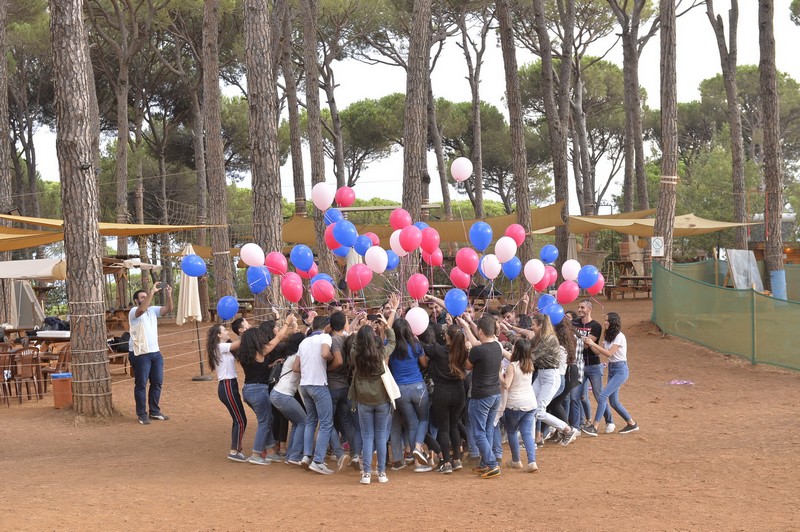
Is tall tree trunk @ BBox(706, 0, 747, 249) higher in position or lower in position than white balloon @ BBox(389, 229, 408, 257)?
higher

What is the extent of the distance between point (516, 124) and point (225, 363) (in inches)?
380

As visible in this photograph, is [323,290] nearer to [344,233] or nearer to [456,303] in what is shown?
[344,233]

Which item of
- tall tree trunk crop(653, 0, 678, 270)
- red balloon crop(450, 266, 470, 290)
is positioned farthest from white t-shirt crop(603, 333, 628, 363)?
tall tree trunk crop(653, 0, 678, 270)

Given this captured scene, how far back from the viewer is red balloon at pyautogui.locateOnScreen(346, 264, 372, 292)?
808cm

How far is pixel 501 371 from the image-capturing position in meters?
6.99

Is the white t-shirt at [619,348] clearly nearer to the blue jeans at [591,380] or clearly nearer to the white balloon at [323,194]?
the blue jeans at [591,380]

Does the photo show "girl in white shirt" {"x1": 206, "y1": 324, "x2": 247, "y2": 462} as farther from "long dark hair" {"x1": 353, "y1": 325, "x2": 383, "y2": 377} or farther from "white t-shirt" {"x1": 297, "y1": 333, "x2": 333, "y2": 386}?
"long dark hair" {"x1": 353, "y1": 325, "x2": 383, "y2": 377}

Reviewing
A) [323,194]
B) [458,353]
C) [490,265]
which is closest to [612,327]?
[490,265]

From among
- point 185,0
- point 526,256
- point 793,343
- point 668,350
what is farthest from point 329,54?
point 793,343

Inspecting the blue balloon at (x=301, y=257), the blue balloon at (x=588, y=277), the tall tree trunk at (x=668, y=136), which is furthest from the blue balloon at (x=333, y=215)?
the tall tree trunk at (x=668, y=136)

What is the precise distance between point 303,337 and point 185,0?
21.2 meters

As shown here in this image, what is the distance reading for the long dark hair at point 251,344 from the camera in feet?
23.3

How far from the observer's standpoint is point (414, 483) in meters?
6.61

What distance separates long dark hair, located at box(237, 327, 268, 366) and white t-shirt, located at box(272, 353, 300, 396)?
27 cm
